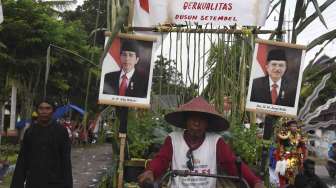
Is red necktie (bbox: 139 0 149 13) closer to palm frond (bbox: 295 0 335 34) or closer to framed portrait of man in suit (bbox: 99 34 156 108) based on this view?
framed portrait of man in suit (bbox: 99 34 156 108)

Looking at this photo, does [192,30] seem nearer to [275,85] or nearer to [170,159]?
[275,85]

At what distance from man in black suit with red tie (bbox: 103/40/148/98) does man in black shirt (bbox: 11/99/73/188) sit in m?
0.77

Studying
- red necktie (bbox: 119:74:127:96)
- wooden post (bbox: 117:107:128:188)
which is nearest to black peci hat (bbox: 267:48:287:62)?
red necktie (bbox: 119:74:127:96)

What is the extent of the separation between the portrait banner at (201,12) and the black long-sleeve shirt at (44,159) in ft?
5.55

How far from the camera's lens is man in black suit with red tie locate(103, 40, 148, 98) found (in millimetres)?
5875

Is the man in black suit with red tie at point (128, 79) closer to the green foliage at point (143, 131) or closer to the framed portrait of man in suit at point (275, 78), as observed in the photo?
the green foliage at point (143, 131)

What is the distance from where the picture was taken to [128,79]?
5.88 metres

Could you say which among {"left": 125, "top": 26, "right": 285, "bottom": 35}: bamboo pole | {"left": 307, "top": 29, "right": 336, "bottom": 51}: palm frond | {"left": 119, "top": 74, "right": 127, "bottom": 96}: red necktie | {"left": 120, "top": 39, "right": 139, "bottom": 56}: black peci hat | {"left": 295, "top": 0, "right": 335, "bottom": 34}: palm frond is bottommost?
{"left": 119, "top": 74, "right": 127, "bottom": 96}: red necktie

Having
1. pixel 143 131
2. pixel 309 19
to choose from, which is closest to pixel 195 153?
pixel 309 19

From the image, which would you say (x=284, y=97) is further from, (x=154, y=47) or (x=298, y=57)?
(x=154, y=47)

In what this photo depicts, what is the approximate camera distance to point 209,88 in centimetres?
669

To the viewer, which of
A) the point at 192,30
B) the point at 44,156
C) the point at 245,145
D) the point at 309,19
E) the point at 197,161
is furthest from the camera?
the point at 245,145

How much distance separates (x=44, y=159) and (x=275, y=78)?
239 cm

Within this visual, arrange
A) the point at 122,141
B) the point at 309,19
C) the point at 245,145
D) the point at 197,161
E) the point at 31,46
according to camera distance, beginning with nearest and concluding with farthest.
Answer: the point at 197,161
the point at 309,19
the point at 122,141
the point at 245,145
the point at 31,46
